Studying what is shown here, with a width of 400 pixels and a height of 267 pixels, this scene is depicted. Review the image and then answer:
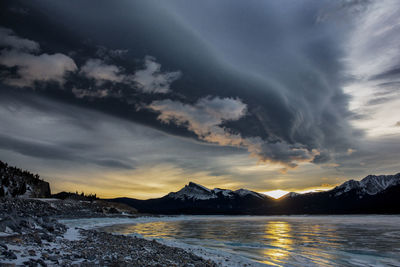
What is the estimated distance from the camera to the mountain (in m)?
94.4

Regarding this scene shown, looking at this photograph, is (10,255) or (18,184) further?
(18,184)

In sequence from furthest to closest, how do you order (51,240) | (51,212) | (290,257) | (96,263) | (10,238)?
(51,212) < (290,257) < (51,240) < (10,238) < (96,263)

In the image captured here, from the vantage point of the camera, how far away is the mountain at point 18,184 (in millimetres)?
94375

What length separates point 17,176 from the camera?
363ft

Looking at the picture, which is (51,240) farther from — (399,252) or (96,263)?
(399,252)

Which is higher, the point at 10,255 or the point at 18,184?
the point at 18,184

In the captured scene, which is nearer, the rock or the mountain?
the rock

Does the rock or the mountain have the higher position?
the mountain

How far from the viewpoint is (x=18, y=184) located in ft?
341

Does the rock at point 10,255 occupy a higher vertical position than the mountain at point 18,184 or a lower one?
lower

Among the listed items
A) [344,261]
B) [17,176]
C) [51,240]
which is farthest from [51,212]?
[344,261]

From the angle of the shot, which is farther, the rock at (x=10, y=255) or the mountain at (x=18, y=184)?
the mountain at (x=18, y=184)

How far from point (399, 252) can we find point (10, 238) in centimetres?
3173

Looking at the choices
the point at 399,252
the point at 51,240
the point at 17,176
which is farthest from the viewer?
the point at 17,176
